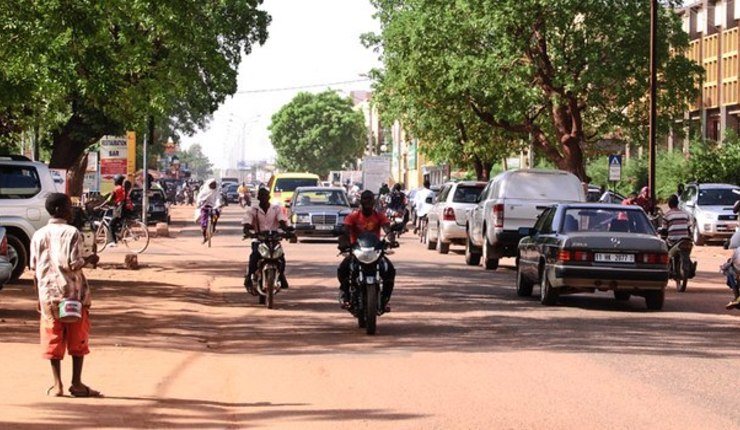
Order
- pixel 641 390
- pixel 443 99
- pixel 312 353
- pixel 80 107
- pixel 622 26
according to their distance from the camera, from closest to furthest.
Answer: pixel 641 390
pixel 312 353
pixel 80 107
pixel 622 26
pixel 443 99

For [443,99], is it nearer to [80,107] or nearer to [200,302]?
[80,107]

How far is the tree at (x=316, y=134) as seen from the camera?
527ft

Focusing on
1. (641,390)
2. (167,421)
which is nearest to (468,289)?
(641,390)

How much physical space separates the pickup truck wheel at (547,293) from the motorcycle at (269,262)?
12.5ft

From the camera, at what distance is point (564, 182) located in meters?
31.1

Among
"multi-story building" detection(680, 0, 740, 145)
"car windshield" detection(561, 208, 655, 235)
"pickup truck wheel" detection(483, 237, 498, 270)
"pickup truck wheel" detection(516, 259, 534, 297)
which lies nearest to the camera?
"car windshield" detection(561, 208, 655, 235)

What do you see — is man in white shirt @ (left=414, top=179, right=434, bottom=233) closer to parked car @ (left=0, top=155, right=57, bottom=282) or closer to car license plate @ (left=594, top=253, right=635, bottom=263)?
parked car @ (left=0, top=155, right=57, bottom=282)

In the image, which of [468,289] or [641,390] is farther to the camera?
[468,289]

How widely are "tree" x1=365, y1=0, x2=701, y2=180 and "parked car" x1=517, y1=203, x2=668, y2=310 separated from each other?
27.4m

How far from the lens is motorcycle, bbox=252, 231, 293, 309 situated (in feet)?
70.6

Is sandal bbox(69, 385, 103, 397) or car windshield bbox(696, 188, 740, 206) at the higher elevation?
car windshield bbox(696, 188, 740, 206)

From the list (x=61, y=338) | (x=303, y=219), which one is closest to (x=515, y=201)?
(x=303, y=219)

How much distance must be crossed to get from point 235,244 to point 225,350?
Answer: 28.2 m

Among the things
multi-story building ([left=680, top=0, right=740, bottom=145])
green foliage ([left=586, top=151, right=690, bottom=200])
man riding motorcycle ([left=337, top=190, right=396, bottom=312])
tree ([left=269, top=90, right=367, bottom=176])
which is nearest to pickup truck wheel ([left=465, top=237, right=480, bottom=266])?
man riding motorcycle ([left=337, top=190, right=396, bottom=312])
